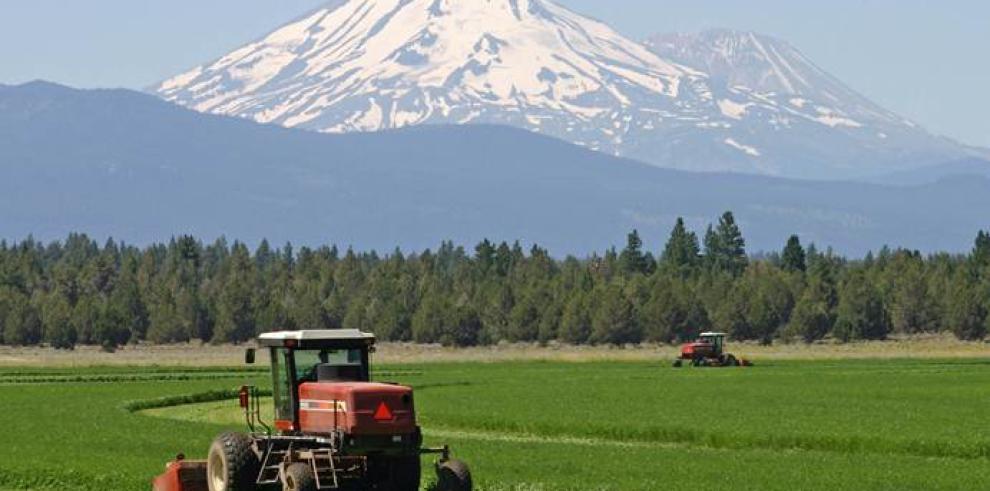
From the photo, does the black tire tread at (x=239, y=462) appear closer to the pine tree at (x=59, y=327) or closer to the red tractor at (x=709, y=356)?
the red tractor at (x=709, y=356)

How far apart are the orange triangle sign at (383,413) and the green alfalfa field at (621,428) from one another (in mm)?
5365

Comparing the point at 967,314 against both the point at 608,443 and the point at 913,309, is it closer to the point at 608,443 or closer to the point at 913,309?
the point at 913,309

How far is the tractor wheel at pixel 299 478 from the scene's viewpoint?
130 ft

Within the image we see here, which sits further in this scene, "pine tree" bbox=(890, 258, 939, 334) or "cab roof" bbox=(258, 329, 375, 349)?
"pine tree" bbox=(890, 258, 939, 334)

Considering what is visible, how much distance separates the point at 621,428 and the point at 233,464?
24.7 m

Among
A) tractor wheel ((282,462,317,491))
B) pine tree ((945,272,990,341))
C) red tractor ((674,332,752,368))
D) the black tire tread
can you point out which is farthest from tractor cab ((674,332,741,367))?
tractor wheel ((282,462,317,491))

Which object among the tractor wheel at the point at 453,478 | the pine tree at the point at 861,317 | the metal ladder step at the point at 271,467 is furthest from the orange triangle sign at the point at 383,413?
the pine tree at the point at 861,317

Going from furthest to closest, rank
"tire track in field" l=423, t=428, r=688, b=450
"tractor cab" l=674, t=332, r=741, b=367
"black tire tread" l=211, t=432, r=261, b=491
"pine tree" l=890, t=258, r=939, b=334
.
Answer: "pine tree" l=890, t=258, r=939, b=334
"tractor cab" l=674, t=332, r=741, b=367
"tire track in field" l=423, t=428, r=688, b=450
"black tire tread" l=211, t=432, r=261, b=491

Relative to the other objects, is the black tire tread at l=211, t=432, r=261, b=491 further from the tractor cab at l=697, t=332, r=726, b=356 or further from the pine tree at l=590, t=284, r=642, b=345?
the pine tree at l=590, t=284, r=642, b=345

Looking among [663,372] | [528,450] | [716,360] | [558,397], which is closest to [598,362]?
[716,360]

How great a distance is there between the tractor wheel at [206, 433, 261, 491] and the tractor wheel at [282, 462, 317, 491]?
1342 millimetres

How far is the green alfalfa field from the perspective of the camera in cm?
4747

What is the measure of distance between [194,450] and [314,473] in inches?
640

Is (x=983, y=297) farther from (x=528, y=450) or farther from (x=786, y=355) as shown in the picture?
(x=528, y=450)
